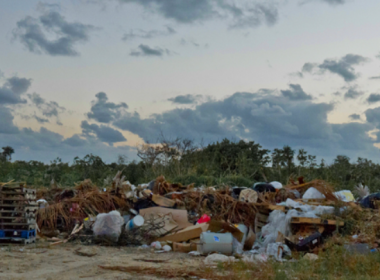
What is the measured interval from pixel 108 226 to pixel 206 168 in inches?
354

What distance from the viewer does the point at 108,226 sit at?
29.0 ft

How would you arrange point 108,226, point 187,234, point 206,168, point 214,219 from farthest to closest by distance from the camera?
1. point 206,168
2. point 214,219
3. point 108,226
4. point 187,234

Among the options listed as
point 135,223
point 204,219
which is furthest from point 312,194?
point 135,223

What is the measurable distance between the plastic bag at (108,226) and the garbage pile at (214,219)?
0.02m

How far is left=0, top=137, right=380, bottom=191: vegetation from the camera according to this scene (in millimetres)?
15984

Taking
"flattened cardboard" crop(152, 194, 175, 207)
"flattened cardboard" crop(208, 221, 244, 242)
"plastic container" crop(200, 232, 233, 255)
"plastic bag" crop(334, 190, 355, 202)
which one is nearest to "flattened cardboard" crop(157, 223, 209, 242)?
"flattened cardboard" crop(208, 221, 244, 242)

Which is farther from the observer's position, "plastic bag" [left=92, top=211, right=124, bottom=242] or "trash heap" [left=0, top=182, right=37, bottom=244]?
"plastic bag" [left=92, top=211, right=124, bottom=242]

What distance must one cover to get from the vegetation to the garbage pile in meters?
3.79

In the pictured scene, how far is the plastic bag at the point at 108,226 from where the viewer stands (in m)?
8.77

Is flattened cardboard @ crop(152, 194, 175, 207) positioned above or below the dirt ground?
above

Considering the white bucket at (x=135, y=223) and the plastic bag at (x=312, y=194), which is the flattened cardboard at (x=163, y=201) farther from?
the plastic bag at (x=312, y=194)

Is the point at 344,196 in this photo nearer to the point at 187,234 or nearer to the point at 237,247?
the point at 237,247

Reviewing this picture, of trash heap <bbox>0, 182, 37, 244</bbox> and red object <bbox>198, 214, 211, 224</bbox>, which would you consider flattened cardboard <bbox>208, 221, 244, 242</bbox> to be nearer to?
red object <bbox>198, 214, 211, 224</bbox>

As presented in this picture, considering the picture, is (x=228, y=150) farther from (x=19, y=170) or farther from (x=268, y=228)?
(x=268, y=228)
